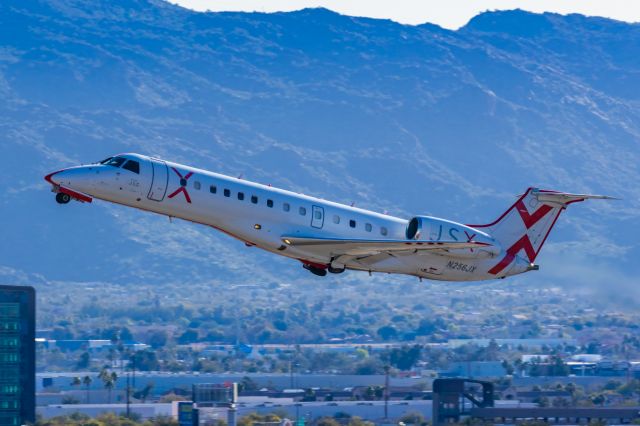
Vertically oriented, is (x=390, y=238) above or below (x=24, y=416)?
above

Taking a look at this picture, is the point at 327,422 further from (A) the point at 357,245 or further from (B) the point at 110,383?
(B) the point at 110,383

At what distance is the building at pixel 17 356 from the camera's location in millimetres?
57812

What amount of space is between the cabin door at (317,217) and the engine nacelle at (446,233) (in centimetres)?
274

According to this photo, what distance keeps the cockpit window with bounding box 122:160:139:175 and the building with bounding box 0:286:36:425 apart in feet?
48.3

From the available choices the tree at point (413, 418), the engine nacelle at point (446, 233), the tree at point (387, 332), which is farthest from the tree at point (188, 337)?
the engine nacelle at point (446, 233)

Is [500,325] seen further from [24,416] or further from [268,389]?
[24,416]

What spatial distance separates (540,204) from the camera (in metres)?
51.8

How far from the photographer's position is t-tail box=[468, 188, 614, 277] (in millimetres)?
51625

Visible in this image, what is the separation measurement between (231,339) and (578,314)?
33.6 m

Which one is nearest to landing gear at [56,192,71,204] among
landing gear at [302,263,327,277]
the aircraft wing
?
the aircraft wing

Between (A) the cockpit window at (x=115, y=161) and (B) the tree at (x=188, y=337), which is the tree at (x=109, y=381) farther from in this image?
(B) the tree at (x=188, y=337)

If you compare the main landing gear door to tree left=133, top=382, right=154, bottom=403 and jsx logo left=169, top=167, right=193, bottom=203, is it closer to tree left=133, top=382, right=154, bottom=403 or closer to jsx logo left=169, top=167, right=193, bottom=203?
jsx logo left=169, top=167, right=193, bottom=203

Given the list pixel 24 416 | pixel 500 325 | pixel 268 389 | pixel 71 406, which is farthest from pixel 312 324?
pixel 24 416

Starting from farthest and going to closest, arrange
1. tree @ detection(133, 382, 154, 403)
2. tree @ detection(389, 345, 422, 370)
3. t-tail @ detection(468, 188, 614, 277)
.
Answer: tree @ detection(389, 345, 422, 370), tree @ detection(133, 382, 154, 403), t-tail @ detection(468, 188, 614, 277)
